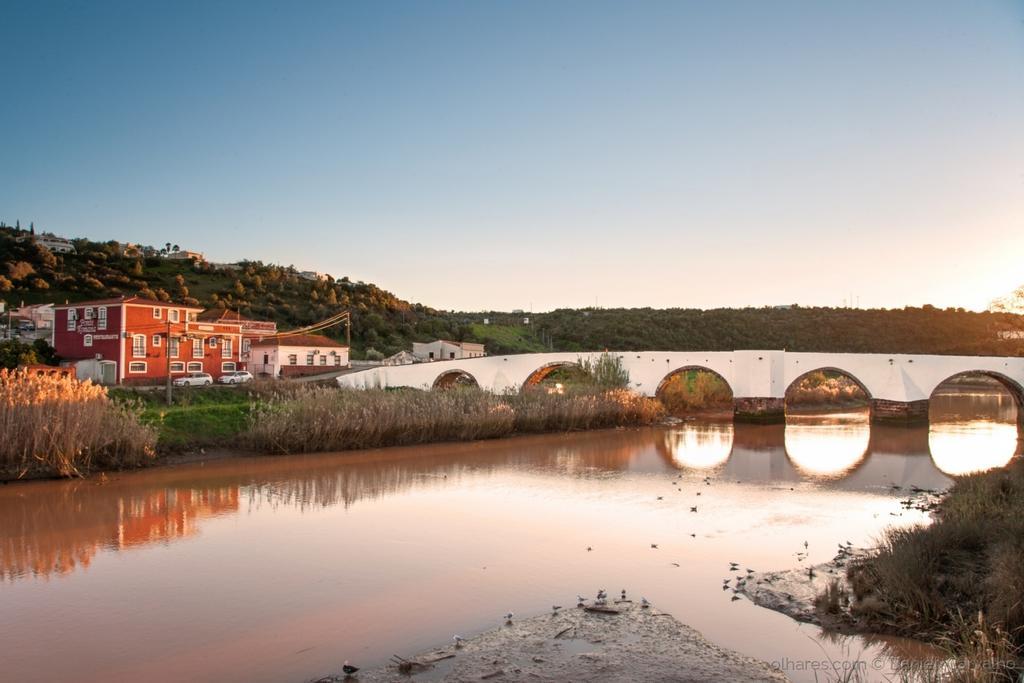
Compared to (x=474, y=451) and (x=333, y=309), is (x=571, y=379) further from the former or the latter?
(x=333, y=309)

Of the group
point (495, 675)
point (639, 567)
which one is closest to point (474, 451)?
point (639, 567)

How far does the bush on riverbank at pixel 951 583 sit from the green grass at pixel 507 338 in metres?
39.5

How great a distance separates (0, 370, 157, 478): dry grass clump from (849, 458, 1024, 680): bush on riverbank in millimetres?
12022

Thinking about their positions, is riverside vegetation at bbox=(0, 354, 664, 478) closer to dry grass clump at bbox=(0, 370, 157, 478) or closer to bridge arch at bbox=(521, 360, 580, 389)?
dry grass clump at bbox=(0, 370, 157, 478)

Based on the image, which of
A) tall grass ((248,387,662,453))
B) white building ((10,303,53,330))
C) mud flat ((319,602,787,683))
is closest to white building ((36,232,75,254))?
white building ((10,303,53,330))

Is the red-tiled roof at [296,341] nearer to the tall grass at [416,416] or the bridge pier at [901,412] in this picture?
the tall grass at [416,416]

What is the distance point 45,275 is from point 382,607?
1923 inches

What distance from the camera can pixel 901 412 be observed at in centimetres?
2494

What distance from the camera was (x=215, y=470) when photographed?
14.0 m

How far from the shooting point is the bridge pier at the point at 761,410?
25703mm

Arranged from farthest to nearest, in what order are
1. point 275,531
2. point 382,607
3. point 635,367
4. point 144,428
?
point 635,367 < point 144,428 < point 275,531 < point 382,607

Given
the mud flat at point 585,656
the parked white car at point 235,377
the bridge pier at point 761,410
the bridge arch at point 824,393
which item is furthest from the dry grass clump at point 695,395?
the mud flat at point 585,656

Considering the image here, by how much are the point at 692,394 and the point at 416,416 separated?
14.7 metres

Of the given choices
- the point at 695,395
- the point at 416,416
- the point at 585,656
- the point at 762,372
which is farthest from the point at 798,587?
the point at 695,395
